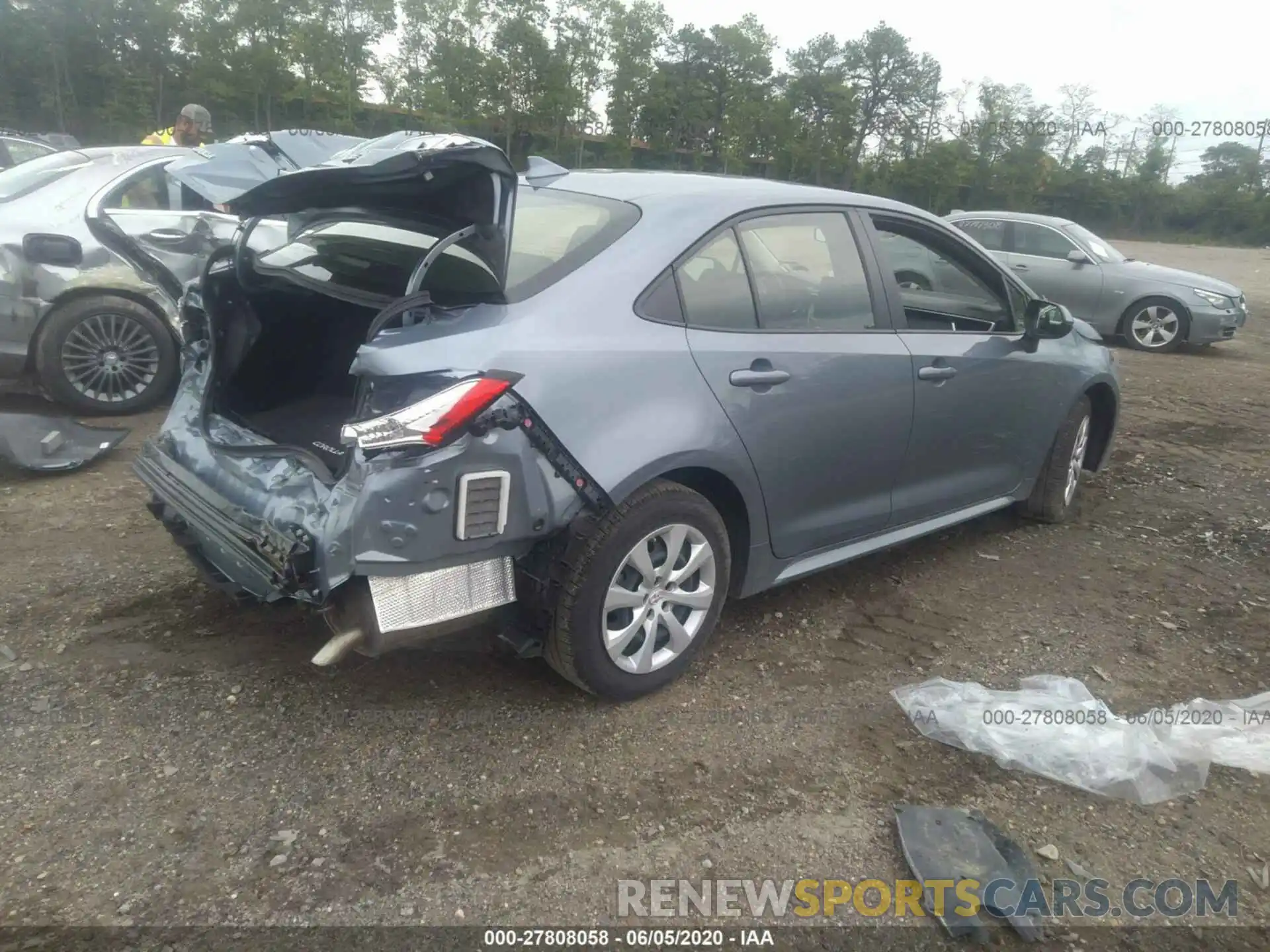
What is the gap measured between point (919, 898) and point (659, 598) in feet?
3.69

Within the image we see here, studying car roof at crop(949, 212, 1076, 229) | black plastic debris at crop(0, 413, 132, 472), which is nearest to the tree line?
car roof at crop(949, 212, 1076, 229)

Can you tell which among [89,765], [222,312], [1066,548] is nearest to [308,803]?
[89,765]

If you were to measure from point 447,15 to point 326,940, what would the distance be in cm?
4207

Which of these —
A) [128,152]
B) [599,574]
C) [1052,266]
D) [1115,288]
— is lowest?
[599,574]

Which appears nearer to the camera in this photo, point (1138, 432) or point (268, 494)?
point (268, 494)

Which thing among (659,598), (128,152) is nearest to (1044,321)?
(659,598)

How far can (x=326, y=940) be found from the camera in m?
2.09

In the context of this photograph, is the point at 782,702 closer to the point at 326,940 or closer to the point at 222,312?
the point at 326,940

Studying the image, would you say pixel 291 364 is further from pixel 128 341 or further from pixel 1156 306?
pixel 1156 306

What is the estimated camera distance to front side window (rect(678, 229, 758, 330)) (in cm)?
300

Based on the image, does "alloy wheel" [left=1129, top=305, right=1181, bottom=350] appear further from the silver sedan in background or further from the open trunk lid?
the open trunk lid

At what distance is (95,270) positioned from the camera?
5.57 meters

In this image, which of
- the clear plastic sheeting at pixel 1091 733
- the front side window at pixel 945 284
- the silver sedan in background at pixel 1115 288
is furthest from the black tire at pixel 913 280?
the silver sedan in background at pixel 1115 288

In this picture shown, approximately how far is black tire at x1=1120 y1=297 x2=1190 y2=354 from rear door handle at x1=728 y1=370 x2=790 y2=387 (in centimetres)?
969
